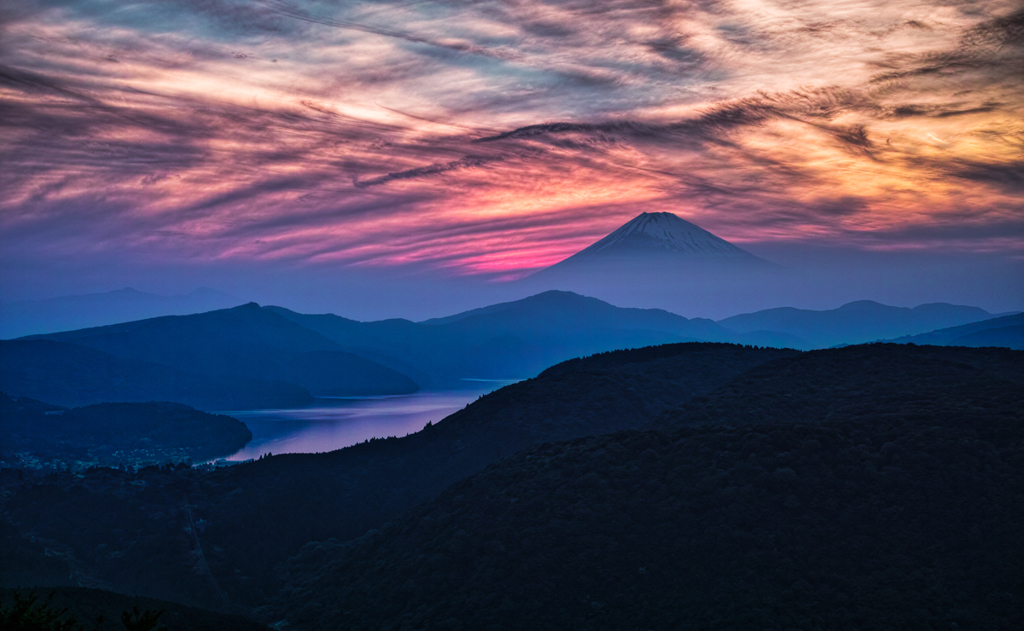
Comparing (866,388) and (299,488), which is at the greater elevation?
(866,388)

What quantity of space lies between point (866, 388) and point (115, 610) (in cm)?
7185

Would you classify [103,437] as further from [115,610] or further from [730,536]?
[730,536]

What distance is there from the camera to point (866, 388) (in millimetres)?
76625

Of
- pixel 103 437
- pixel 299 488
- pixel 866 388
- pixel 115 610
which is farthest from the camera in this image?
pixel 103 437

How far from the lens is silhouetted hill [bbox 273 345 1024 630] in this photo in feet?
145

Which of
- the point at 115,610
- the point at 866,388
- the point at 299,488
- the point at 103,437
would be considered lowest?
the point at 103,437

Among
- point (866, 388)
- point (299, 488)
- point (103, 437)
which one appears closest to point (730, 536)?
point (866, 388)

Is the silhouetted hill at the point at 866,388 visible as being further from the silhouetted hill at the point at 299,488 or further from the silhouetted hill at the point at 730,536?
the silhouetted hill at the point at 299,488

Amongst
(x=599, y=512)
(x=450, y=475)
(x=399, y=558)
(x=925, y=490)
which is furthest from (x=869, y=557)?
(x=450, y=475)

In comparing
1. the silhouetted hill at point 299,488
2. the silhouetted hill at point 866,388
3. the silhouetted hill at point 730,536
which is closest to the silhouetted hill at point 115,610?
the silhouetted hill at point 730,536

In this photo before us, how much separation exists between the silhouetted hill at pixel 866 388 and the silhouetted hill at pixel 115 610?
49146 millimetres

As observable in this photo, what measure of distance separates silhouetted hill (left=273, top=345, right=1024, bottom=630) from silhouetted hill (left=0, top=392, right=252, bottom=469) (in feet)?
372

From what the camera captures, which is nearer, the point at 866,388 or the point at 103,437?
the point at 866,388

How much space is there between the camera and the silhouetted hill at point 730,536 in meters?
44.3
